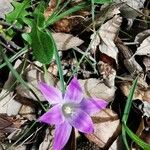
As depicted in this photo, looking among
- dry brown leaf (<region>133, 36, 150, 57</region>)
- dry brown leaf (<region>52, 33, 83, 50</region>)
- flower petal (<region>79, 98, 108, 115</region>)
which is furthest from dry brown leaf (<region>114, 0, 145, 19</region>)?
flower petal (<region>79, 98, 108, 115</region>)

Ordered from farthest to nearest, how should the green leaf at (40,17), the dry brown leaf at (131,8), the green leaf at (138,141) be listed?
1. the dry brown leaf at (131,8)
2. the green leaf at (40,17)
3. the green leaf at (138,141)

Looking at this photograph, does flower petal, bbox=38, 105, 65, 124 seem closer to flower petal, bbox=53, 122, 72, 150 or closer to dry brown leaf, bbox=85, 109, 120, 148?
flower petal, bbox=53, 122, 72, 150

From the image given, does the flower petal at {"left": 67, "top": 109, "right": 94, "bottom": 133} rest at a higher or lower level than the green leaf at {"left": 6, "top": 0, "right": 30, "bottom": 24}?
lower

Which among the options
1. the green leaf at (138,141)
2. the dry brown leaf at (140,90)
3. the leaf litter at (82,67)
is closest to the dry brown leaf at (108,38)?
the leaf litter at (82,67)

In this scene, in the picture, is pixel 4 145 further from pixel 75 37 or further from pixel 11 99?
pixel 75 37

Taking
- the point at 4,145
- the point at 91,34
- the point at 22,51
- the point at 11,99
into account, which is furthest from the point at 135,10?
the point at 4,145

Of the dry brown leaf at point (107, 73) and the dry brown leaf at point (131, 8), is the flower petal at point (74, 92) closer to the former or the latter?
the dry brown leaf at point (107, 73)
